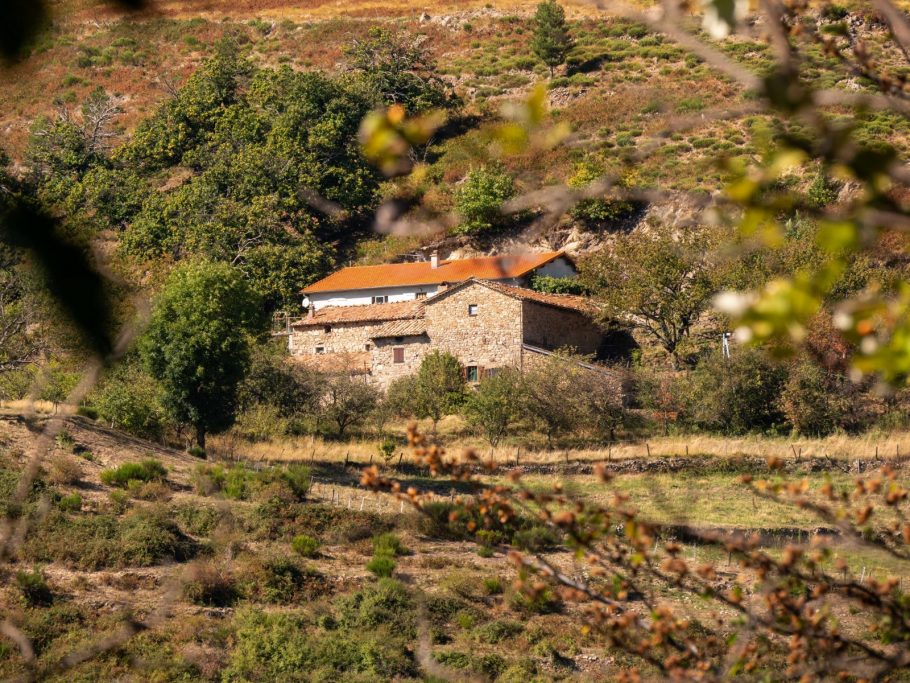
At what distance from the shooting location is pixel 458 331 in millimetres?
50625

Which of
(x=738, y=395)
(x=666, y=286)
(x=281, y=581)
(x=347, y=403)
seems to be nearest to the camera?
(x=281, y=581)

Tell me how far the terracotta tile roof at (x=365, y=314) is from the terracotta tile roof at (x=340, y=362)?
1640 mm

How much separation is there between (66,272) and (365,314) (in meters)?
52.4

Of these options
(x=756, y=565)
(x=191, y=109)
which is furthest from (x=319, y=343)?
(x=756, y=565)

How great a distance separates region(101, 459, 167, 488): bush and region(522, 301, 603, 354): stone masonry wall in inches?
820

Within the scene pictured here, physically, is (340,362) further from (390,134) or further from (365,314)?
(390,134)

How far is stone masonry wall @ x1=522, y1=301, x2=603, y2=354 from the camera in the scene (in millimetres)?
50281

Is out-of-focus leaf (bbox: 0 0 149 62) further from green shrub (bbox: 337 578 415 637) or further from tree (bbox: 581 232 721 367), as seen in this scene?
tree (bbox: 581 232 721 367)

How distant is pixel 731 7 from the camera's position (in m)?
2.05

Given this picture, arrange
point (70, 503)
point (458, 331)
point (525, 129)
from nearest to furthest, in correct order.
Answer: point (525, 129), point (70, 503), point (458, 331)

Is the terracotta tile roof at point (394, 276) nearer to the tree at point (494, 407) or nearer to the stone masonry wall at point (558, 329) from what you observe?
the stone masonry wall at point (558, 329)

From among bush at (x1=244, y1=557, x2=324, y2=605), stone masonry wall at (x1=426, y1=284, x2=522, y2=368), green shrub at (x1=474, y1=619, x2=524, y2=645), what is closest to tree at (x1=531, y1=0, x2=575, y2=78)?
stone masonry wall at (x1=426, y1=284, x2=522, y2=368)

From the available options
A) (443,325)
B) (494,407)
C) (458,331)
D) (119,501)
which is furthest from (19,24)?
(443,325)

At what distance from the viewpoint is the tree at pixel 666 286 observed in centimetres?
5084
